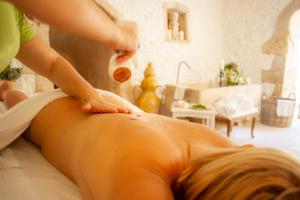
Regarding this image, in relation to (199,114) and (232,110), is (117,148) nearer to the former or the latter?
(199,114)

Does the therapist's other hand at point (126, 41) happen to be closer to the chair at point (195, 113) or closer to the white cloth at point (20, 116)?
the white cloth at point (20, 116)

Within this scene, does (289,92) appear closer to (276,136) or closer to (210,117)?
(276,136)

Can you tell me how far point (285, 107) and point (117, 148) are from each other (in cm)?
360

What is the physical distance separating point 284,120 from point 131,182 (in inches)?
149

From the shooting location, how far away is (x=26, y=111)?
3.67 ft

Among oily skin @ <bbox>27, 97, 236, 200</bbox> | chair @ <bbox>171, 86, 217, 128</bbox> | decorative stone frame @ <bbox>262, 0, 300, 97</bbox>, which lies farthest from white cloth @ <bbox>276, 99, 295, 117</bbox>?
oily skin @ <bbox>27, 97, 236, 200</bbox>

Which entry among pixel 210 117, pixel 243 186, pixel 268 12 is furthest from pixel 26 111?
pixel 268 12

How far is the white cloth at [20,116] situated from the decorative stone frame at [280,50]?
362cm

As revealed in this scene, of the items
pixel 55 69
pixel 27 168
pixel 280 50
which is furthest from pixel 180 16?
pixel 27 168

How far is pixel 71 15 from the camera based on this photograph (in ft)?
1.84

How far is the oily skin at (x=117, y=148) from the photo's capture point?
554 mm

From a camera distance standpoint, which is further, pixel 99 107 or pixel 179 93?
pixel 179 93

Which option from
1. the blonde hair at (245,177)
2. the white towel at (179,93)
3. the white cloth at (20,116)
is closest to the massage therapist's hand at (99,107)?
the white cloth at (20,116)

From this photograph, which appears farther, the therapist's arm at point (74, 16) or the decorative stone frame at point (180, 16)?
the decorative stone frame at point (180, 16)
